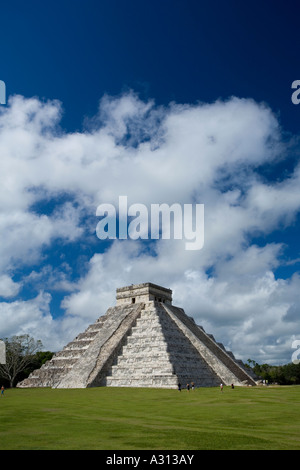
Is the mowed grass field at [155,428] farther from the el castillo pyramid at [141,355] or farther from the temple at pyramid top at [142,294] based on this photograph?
the temple at pyramid top at [142,294]

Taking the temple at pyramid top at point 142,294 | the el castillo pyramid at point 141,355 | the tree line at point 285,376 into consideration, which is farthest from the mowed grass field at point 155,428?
the tree line at point 285,376

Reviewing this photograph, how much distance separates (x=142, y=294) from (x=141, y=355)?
11.2 m

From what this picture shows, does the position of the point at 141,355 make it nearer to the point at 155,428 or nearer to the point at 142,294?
the point at 142,294

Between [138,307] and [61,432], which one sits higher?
[138,307]

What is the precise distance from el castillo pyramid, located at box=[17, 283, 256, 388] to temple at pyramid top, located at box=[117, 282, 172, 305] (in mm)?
109

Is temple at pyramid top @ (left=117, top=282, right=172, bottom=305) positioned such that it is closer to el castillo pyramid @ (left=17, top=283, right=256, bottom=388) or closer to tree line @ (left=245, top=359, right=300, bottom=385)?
el castillo pyramid @ (left=17, top=283, right=256, bottom=388)

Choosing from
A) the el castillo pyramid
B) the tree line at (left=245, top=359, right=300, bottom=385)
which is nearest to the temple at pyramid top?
the el castillo pyramid

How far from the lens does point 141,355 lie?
30594 millimetres

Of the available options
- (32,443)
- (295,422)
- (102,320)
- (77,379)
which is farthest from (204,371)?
(32,443)

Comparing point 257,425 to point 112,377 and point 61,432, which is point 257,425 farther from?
point 112,377

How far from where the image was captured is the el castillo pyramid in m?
28.8

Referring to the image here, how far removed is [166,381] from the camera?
2706cm
